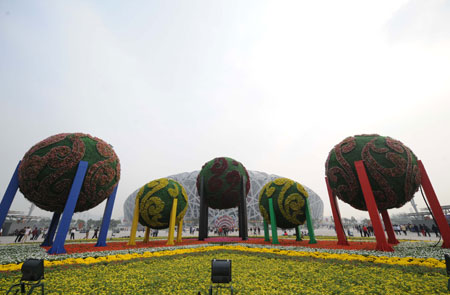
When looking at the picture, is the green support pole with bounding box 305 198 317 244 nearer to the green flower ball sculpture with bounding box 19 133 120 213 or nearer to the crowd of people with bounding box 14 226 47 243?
the green flower ball sculpture with bounding box 19 133 120 213

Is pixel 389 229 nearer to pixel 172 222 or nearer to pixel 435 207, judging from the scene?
pixel 435 207

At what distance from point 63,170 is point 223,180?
1025cm

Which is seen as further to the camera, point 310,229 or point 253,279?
point 310,229

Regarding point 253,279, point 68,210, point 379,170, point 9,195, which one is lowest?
point 253,279

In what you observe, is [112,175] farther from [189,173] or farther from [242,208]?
[189,173]

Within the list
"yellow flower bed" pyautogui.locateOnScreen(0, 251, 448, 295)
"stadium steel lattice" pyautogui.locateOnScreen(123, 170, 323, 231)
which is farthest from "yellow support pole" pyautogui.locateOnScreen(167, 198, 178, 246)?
"stadium steel lattice" pyautogui.locateOnScreen(123, 170, 323, 231)

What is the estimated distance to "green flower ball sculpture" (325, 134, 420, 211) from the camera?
8680mm

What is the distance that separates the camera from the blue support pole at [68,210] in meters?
8.50

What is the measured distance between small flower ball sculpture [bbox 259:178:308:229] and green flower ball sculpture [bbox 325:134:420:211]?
350cm

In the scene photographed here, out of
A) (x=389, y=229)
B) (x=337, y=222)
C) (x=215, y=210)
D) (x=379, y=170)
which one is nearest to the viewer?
(x=379, y=170)

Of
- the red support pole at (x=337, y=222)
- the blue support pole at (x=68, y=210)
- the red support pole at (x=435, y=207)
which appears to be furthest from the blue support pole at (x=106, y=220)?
the red support pole at (x=435, y=207)

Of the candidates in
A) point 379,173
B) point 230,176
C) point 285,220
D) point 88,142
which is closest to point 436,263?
point 379,173

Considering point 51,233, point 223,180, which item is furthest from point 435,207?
point 51,233

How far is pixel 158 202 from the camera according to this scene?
1302 cm
